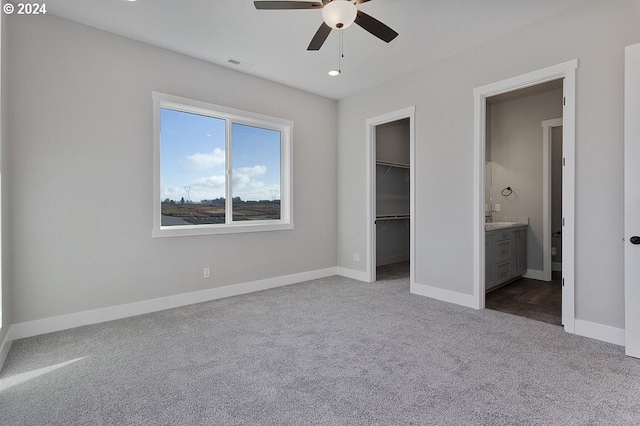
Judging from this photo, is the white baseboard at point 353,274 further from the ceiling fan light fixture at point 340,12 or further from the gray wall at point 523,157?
the ceiling fan light fixture at point 340,12

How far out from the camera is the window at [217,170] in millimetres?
3695

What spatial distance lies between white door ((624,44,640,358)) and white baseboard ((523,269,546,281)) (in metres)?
2.63

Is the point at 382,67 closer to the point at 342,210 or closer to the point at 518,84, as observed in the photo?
the point at 518,84

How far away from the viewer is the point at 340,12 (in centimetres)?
218

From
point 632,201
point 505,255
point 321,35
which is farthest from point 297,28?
point 505,255

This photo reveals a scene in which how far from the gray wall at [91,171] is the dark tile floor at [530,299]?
10.7ft

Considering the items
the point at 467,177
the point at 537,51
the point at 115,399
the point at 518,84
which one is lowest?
the point at 115,399

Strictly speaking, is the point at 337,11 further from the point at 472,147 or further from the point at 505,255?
the point at 505,255

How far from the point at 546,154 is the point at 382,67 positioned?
288cm

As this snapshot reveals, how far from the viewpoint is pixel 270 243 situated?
14.8 feet

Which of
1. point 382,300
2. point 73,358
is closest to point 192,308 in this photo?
point 73,358

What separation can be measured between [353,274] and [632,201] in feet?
11.0

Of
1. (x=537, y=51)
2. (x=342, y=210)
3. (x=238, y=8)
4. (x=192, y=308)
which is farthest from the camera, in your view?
(x=342, y=210)

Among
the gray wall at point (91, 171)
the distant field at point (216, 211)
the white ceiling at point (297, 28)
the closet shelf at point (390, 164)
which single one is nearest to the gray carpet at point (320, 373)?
the gray wall at point (91, 171)
